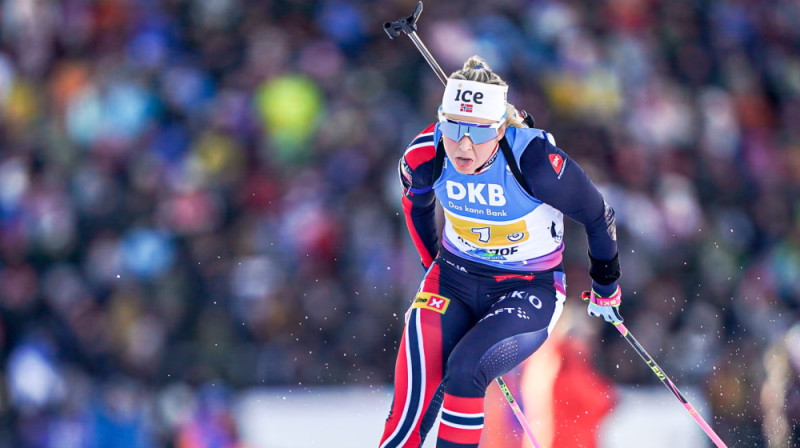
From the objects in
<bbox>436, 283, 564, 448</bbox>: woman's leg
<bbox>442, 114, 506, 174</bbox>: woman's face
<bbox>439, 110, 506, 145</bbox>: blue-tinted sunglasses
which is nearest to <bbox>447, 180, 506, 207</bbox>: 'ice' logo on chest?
<bbox>442, 114, 506, 174</bbox>: woman's face

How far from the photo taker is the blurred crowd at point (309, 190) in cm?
693

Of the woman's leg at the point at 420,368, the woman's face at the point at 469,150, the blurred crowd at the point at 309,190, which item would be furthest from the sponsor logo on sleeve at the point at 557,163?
the blurred crowd at the point at 309,190

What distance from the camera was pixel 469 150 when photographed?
13.2ft

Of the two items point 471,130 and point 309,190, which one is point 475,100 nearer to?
point 471,130

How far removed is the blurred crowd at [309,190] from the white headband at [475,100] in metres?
2.98

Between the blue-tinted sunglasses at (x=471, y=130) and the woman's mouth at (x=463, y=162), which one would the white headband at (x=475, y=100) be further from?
the woman's mouth at (x=463, y=162)

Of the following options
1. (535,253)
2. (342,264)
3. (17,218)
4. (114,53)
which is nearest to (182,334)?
(342,264)

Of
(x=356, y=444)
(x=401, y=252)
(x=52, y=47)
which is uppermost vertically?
(x=52, y=47)

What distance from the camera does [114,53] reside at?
8320 mm

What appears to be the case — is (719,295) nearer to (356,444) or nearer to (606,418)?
(606,418)

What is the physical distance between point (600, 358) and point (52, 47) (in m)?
5.07

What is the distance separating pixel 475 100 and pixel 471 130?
0.42 feet

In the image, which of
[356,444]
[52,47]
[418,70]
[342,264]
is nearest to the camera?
[356,444]

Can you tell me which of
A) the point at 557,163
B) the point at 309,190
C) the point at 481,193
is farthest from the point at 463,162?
the point at 309,190
